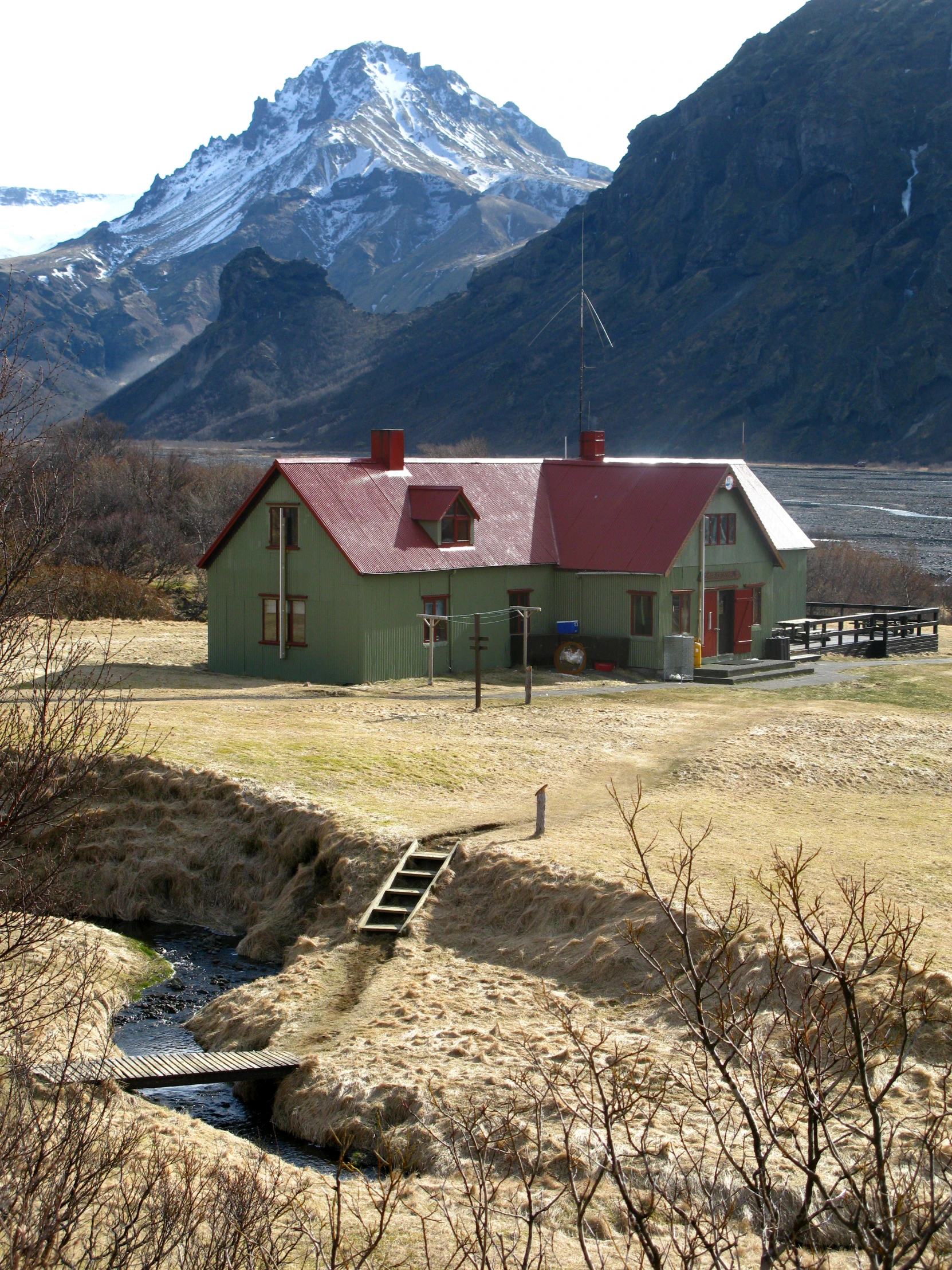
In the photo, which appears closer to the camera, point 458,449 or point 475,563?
point 475,563

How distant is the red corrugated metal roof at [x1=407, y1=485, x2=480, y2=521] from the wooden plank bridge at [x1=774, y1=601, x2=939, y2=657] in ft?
38.9

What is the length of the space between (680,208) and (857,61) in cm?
2803

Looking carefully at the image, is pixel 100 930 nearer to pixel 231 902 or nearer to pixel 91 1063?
pixel 231 902

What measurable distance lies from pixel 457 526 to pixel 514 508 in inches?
149

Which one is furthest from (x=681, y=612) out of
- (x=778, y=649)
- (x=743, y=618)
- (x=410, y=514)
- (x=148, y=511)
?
(x=148, y=511)

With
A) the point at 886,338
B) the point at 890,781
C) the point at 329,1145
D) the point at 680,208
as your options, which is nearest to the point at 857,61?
→ the point at 680,208

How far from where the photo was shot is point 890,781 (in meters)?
29.1

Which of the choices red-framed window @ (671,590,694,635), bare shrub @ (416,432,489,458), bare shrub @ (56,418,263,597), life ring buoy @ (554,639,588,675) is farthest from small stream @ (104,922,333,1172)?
bare shrub @ (416,432,489,458)

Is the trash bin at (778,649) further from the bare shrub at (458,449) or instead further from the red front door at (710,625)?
the bare shrub at (458,449)

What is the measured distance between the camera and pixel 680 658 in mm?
42250

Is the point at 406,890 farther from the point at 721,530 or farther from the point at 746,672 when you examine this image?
the point at 721,530

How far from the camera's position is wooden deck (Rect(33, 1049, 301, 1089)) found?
57.5 feet

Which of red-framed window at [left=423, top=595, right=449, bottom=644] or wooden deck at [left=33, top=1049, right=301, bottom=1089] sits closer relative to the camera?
wooden deck at [left=33, top=1049, right=301, bottom=1089]

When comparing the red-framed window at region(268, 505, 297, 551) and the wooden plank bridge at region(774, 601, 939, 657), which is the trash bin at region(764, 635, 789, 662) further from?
the red-framed window at region(268, 505, 297, 551)
